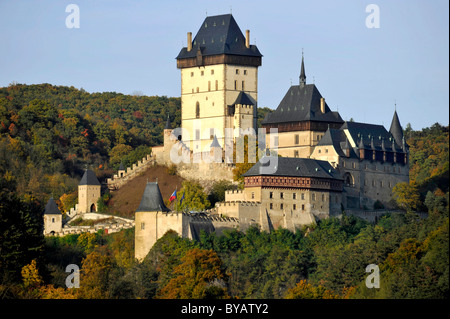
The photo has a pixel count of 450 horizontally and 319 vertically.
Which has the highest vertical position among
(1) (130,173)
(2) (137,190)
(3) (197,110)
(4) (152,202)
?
(3) (197,110)

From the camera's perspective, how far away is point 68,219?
102000 mm

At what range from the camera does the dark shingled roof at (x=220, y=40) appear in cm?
10356

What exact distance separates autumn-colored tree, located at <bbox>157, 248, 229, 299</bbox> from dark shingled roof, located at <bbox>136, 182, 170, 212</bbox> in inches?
211

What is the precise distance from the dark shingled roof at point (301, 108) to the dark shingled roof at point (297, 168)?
754cm

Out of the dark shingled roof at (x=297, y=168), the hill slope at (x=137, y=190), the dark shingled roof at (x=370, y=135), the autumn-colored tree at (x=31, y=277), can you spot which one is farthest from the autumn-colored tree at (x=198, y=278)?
the dark shingled roof at (x=370, y=135)

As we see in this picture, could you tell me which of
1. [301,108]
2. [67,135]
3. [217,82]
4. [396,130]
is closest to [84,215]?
[217,82]

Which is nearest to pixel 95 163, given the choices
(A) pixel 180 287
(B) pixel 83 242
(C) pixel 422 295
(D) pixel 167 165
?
(D) pixel 167 165

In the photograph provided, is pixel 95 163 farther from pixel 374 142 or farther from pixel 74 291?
pixel 74 291

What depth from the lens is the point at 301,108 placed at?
335 ft

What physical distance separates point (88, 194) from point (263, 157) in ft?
50.4

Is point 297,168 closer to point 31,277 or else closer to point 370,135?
point 370,135

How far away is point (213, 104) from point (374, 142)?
12.5 metres
